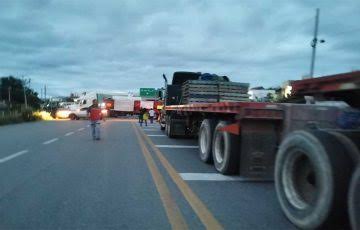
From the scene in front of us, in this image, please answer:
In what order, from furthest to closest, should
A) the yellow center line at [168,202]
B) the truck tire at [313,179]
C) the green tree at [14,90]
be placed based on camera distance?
the green tree at [14,90], the yellow center line at [168,202], the truck tire at [313,179]

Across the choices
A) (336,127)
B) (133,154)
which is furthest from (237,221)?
(133,154)

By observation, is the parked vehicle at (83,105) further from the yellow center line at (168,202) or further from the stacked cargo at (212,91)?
the yellow center line at (168,202)

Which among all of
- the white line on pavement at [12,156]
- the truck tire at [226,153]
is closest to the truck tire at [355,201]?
the truck tire at [226,153]

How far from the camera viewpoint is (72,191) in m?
7.95

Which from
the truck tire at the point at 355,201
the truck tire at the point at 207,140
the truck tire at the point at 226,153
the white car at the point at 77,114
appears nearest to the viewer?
the truck tire at the point at 355,201

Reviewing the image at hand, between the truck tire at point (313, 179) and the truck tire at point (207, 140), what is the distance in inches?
188

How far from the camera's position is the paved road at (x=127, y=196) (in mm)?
6062

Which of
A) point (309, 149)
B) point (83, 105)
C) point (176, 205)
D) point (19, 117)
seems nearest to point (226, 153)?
point (176, 205)

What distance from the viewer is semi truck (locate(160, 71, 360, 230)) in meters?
5.32

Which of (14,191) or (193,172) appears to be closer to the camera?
(14,191)

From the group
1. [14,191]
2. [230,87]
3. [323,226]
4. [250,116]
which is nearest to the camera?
[323,226]

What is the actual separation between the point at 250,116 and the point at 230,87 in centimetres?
903

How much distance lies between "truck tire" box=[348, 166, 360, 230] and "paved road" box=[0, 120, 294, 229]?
3.60 feet

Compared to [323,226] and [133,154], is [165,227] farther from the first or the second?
[133,154]
